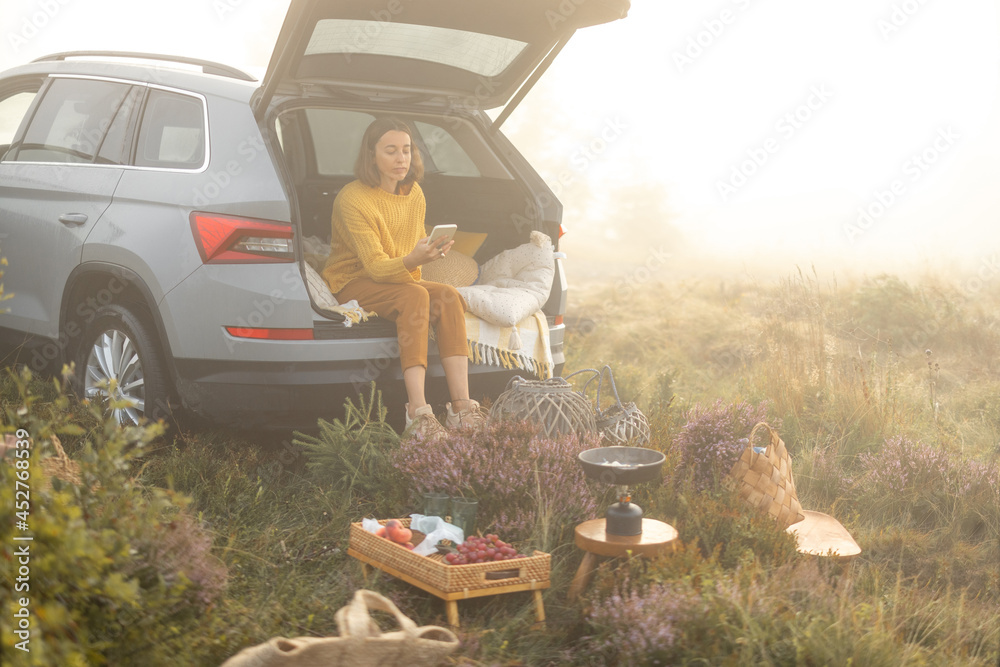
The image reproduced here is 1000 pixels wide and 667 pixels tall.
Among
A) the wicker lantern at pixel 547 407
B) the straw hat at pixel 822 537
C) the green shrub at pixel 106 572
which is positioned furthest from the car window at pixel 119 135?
the straw hat at pixel 822 537

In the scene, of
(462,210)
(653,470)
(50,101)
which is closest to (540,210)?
(462,210)

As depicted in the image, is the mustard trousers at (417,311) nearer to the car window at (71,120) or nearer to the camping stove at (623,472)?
the camping stove at (623,472)

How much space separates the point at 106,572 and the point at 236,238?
69.6 inches

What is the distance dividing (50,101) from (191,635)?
349 centimetres

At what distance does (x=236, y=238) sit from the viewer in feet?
12.0

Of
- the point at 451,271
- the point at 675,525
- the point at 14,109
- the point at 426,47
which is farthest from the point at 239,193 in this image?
the point at 14,109

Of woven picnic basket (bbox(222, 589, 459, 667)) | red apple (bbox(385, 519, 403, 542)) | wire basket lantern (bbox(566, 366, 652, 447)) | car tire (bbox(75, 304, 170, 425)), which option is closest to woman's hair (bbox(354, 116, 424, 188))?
car tire (bbox(75, 304, 170, 425))

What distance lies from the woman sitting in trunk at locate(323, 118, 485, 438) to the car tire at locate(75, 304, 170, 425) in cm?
93

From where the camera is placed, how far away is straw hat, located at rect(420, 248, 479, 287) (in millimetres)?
4926

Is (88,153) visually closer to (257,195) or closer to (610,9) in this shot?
(257,195)

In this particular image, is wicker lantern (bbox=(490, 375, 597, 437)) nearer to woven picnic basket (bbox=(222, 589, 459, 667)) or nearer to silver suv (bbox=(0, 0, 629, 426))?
silver suv (bbox=(0, 0, 629, 426))

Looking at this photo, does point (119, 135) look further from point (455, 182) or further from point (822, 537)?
point (822, 537)

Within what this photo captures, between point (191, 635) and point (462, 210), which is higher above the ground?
point (462, 210)

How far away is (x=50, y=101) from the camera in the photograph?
470 centimetres
